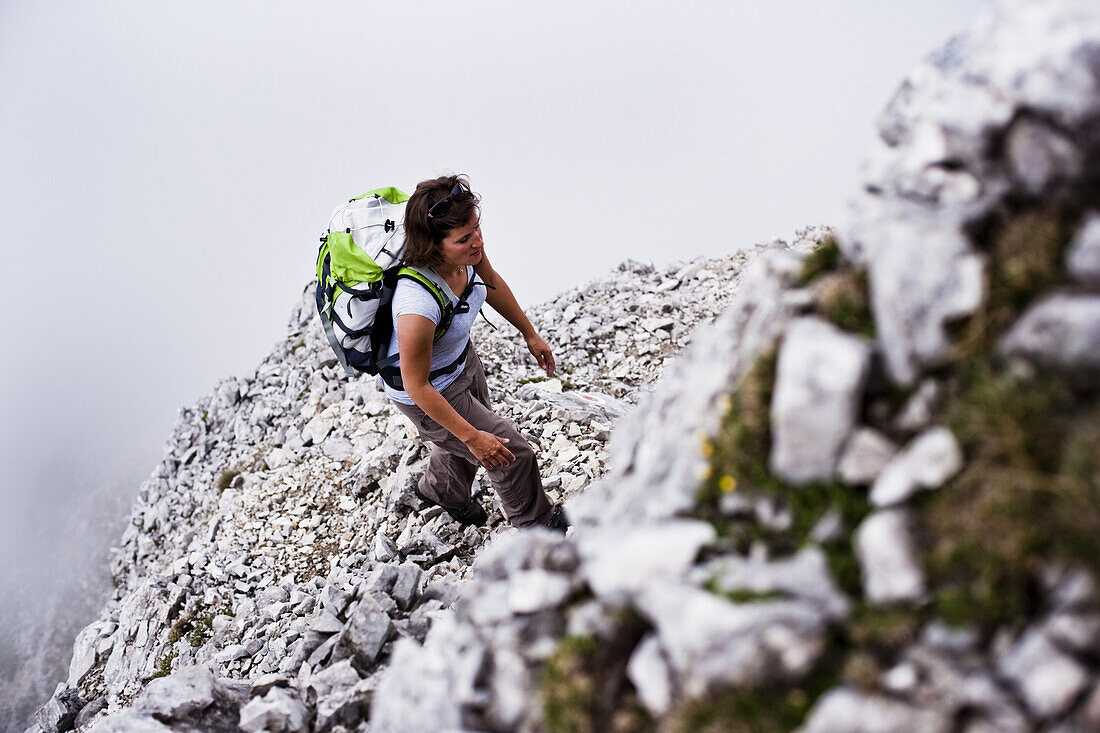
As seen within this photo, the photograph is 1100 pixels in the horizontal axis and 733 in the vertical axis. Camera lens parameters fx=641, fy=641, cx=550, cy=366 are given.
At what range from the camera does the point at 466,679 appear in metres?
3.43

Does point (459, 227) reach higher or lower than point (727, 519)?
higher

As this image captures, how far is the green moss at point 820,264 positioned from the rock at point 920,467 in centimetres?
100

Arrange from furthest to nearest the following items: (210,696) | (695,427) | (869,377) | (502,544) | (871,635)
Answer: (210,696) < (502,544) < (695,427) < (869,377) < (871,635)

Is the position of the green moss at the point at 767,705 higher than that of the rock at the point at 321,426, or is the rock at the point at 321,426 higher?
the green moss at the point at 767,705

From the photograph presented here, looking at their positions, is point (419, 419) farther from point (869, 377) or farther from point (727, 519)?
point (869, 377)

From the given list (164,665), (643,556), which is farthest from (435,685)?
(164,665)

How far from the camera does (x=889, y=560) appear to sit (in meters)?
2.55

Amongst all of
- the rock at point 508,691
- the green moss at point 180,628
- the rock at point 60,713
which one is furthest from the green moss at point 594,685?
the rock at point 60,713

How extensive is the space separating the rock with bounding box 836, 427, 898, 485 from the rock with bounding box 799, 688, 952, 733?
86 cm

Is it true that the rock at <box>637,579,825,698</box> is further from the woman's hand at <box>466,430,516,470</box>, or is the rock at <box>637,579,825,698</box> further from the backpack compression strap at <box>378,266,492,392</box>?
the backpack compression strap at <box>378,266,492,392</box>

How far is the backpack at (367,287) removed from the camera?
605cm

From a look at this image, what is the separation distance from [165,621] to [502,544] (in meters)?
10.7

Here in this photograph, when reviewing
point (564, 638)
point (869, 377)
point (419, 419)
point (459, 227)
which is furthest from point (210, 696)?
point (869, 377)

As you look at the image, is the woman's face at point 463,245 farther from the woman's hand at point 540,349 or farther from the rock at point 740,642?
the rock at point 740,642
